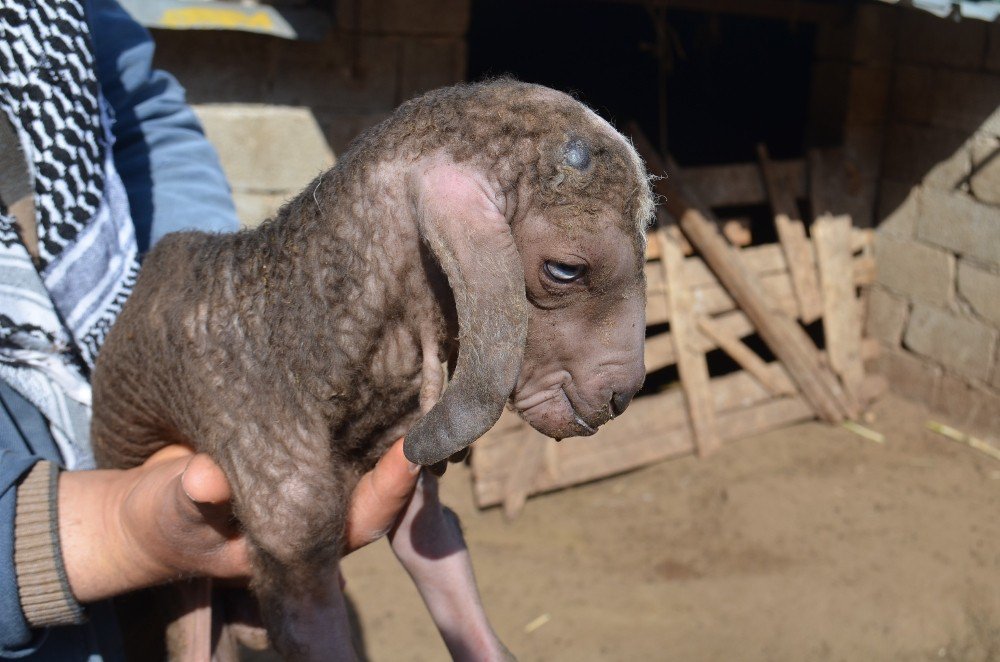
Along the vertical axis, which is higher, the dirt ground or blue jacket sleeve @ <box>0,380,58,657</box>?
blue jacket sleeve @ <box>0,380,58,657</box>

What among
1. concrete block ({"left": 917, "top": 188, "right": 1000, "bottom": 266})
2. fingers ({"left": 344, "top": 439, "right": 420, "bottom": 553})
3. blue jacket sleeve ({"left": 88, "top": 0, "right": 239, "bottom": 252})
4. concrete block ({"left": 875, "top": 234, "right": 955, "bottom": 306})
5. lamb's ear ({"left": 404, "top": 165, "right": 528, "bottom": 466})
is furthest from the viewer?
concrete block ({"left": 875, "top": 234, "right": 955, "bottom": 306})

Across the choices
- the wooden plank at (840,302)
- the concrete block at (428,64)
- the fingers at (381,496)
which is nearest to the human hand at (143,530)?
the fingers at (381,496)

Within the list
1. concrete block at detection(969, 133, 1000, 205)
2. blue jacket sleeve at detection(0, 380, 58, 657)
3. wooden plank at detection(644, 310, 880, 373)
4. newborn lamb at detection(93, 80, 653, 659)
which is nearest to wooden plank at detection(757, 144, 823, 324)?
wooden plank at detection(644, 310, 880, 373)

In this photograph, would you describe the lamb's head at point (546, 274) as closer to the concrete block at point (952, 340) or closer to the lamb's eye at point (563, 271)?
the lamb's eye at point (563, 271)

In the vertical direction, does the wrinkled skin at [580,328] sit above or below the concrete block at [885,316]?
above

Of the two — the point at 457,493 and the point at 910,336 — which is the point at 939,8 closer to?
the point at 910,336

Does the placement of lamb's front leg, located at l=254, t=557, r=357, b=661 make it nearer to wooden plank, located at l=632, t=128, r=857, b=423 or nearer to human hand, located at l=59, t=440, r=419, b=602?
human hand, located at l=59, t=440, r=419, b=602

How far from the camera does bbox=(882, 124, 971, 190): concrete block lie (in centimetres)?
669

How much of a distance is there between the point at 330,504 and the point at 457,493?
179 inches

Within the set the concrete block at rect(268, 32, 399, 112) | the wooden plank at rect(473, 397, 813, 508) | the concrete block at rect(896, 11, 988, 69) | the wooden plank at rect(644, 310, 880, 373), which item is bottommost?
the wooden plank at rect(473, 397, 813, 508)

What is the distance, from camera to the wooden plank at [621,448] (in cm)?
617

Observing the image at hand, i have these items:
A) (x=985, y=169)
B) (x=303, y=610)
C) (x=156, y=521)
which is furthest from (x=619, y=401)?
(x=985, y=169)

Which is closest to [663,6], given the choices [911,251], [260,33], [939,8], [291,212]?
[939,8]

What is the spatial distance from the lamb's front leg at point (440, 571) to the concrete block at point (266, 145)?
12.0 ft
